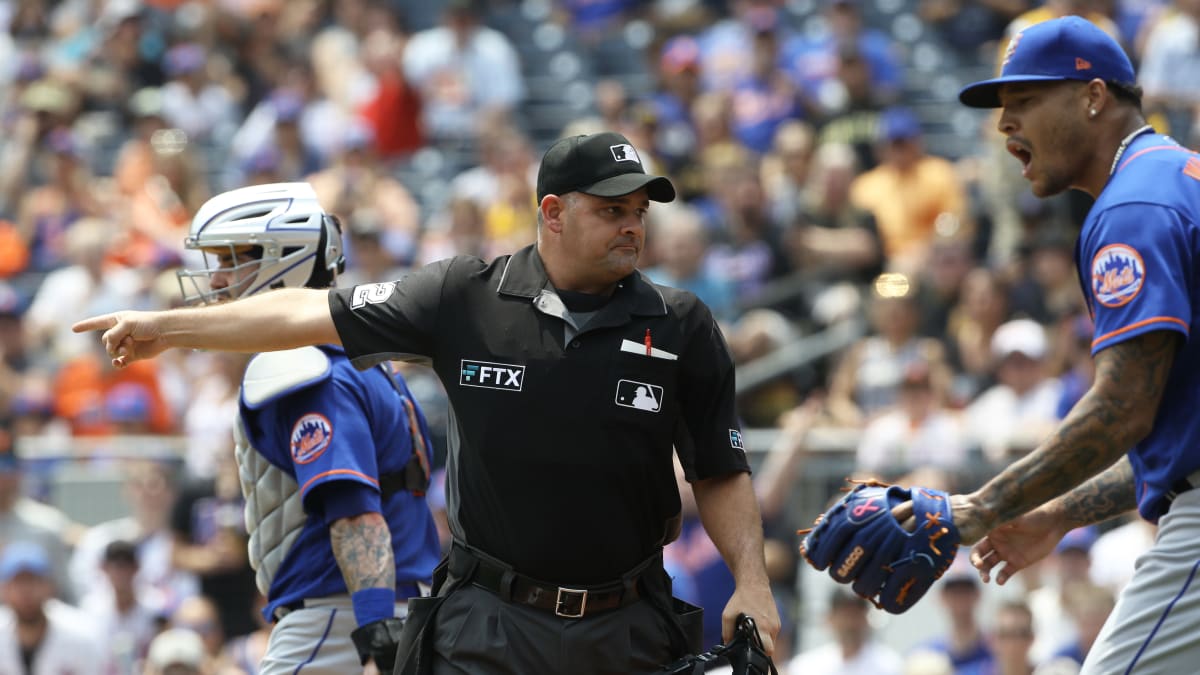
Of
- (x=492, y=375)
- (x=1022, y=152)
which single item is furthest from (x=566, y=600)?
(x=1022, y=152)

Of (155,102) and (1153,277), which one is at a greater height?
(1153,277)

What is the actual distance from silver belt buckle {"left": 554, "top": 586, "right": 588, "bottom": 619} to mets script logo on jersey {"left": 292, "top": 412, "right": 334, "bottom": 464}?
1.10 meters

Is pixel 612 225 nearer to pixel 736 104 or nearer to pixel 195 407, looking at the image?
pixel 195 407

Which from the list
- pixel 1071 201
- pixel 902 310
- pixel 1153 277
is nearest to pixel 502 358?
pixel 1153 277

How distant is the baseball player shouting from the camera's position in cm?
575

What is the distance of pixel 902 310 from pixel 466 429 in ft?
20.6

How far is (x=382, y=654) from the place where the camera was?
556cm

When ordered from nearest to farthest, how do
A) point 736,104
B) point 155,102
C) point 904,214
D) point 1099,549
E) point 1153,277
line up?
point 1153,277 < point 1099,549 < point 904,214 < point 736,104 < point 155,102

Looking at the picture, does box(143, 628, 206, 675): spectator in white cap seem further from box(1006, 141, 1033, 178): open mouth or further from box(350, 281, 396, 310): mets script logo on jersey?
box(1006, 141, 1033, 178): open mouth

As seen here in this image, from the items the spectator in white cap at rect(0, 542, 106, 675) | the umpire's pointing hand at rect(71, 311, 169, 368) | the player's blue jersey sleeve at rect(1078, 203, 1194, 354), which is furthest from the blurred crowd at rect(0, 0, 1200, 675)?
the umpire's pointing hand at rect(71, 311, 169, 368)

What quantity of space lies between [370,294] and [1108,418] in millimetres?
Answer: 2190

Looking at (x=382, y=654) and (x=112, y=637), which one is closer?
(x=382, y=654)

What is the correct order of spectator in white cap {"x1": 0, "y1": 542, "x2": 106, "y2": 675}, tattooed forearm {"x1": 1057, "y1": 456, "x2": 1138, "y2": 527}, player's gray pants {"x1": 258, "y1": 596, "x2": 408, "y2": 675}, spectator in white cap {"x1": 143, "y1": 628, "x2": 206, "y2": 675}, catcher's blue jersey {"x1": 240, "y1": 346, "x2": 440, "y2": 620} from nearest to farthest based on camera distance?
tattooed forearm {"x1": 1057, "y1": 456, "x2": 1138, "y2": 527}, catcher's blue jersey {"x1": 240, "y1": 346, "x2": 440, "y2": 620}, player's gray pants {"x1": 258, "y1": 596, "x2": 408, "y2": 675}, spectator in white cap {"x1": 143, "y1": 628, "x2": 206, "y2": 675}, spectator in white cap {"x1": 0, "y1": 542, "x2": 106, "y2": 675}

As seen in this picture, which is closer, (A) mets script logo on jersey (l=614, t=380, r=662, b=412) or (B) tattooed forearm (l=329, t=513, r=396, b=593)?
(A) mets script logo on jersey (l=614, t=380, r=662, b=412)
